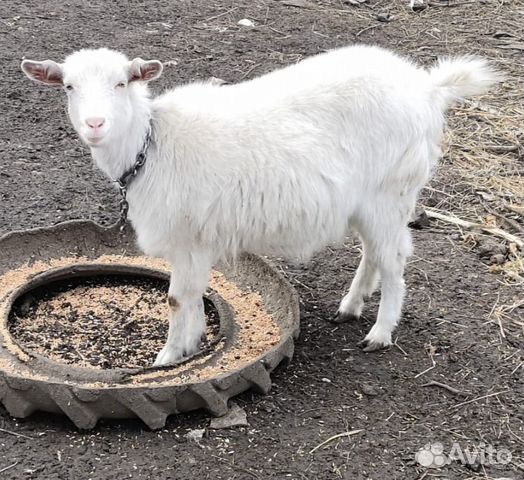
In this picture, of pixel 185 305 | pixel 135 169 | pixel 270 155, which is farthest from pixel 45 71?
pixel 185 305

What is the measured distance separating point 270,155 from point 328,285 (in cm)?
135

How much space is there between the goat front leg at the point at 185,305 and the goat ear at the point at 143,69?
829mm

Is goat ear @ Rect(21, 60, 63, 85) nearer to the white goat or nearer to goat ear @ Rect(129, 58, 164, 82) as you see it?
the white goat

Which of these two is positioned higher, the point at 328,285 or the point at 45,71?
the point at 45,71

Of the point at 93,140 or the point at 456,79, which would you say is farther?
the point at 456,79

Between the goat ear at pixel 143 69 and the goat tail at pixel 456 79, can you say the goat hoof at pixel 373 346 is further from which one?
the goat ear at pixel 143 69

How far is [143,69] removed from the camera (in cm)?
387

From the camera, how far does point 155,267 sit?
498 centimetres

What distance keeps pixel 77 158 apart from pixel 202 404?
3.02 m

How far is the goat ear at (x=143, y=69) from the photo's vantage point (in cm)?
384

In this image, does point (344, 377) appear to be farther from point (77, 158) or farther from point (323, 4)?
point (323, 4)
